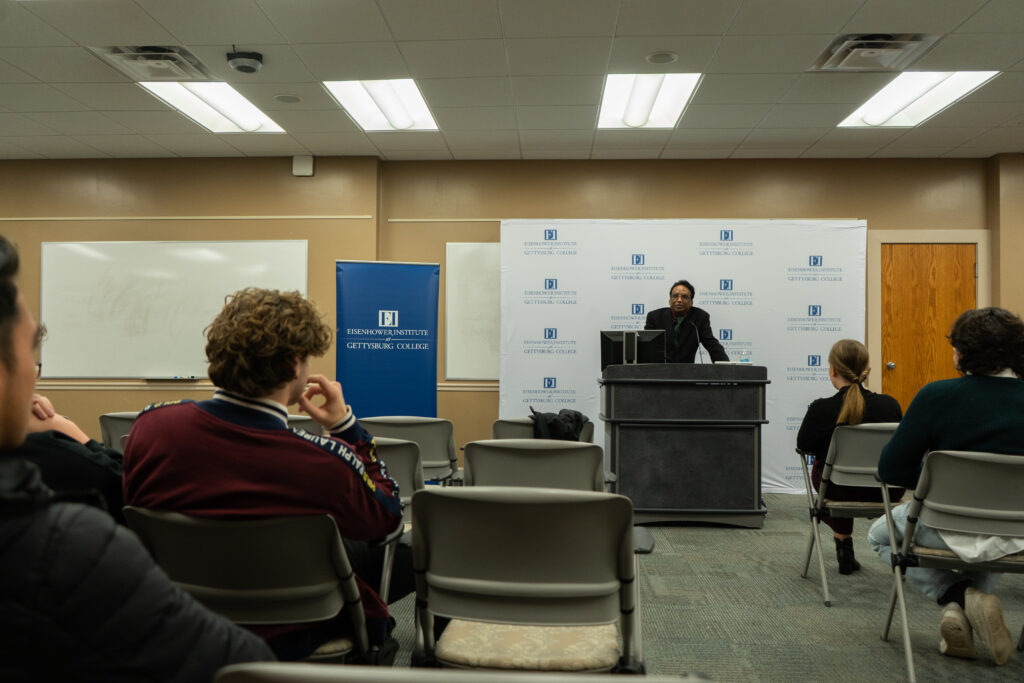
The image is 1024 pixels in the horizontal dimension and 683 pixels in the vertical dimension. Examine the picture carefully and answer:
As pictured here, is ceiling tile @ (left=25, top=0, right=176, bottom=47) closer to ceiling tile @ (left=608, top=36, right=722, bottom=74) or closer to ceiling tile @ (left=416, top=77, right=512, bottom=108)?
ceiling tile @ (left=416, top=77, right=512, bottom=108)

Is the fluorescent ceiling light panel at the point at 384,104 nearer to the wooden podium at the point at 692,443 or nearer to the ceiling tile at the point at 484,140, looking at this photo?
the ceiling tile at the point at 484,140

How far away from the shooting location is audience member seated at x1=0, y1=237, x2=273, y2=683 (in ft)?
2.04

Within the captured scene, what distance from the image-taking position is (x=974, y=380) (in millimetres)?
2309

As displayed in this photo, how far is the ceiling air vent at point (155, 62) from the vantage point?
14.4 ft

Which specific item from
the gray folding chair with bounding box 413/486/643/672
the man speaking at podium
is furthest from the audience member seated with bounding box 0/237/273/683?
the man speaking at podium

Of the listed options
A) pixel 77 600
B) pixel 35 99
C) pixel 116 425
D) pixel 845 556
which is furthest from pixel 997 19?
pixel 35 99

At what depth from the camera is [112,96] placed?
5.11 m

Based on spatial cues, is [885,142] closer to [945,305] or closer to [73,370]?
[945,305]

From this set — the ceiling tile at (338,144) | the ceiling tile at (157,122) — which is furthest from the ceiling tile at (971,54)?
the ceiling tile at (157,122)

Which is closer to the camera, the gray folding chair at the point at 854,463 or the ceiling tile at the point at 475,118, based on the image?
the gray folding chair at the point at 854,463

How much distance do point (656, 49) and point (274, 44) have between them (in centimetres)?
Answer: 241

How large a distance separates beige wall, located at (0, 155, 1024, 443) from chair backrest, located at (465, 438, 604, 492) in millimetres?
4114

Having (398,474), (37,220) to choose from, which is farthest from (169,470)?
(37,220)

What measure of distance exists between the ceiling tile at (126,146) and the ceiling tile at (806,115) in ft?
17.8
